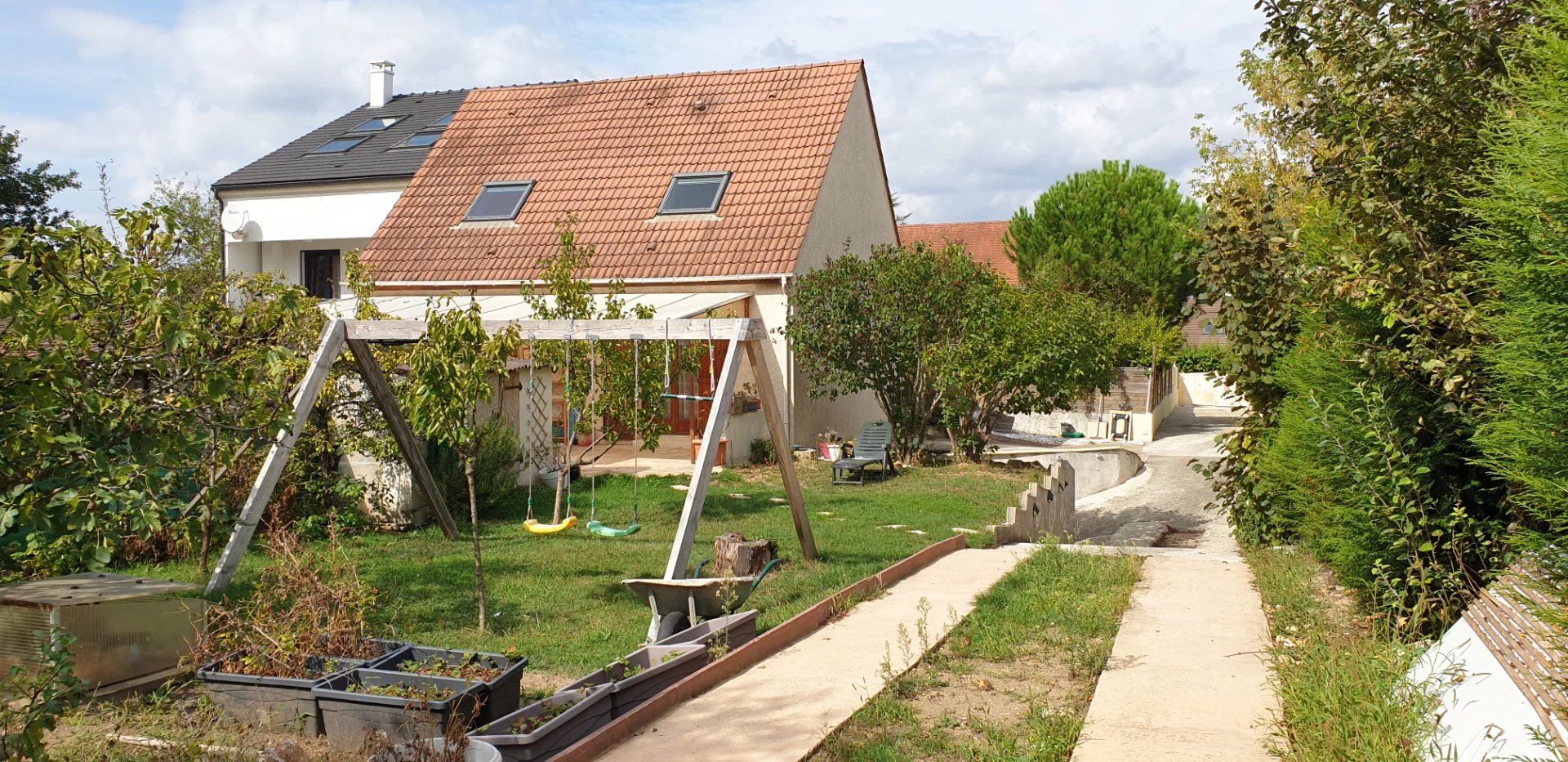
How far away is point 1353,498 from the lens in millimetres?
6832

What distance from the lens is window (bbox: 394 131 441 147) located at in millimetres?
26281

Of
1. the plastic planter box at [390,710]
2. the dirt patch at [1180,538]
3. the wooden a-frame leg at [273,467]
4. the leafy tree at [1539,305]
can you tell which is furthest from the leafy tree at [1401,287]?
the wooden a-frame leg at [273,467]

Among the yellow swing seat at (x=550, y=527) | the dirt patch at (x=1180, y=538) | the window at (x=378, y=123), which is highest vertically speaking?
the window at (x=378, y=123)

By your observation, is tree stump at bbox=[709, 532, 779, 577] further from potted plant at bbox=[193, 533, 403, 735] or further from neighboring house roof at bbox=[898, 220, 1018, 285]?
neighboring house roof at bbox=[898, 220, 1018, 285]

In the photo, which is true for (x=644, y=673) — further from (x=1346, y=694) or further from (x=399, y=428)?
(x=399, y=428)

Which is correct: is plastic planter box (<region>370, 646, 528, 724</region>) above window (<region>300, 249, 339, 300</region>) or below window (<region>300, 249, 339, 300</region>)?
below

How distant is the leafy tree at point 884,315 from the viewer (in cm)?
1833

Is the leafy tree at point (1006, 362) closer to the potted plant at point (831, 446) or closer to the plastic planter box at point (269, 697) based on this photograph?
the potted plant at point (831, 446)

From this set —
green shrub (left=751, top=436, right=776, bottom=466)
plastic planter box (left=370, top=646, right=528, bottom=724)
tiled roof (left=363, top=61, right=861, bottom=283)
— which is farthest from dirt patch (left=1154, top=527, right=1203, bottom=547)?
plastic planter box (left=370, top=646, right=528, bottom=724)

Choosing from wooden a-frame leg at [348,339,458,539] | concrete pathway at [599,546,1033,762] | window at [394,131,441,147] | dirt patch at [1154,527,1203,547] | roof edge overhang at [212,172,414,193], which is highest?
window at [394,131,441,147]

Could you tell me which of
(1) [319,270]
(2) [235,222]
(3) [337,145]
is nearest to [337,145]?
(3) [337,145]

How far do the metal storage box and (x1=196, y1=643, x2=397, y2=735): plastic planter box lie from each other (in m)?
0.74

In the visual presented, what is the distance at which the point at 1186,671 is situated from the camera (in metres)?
6.83

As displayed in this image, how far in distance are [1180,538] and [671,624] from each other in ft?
33.8
